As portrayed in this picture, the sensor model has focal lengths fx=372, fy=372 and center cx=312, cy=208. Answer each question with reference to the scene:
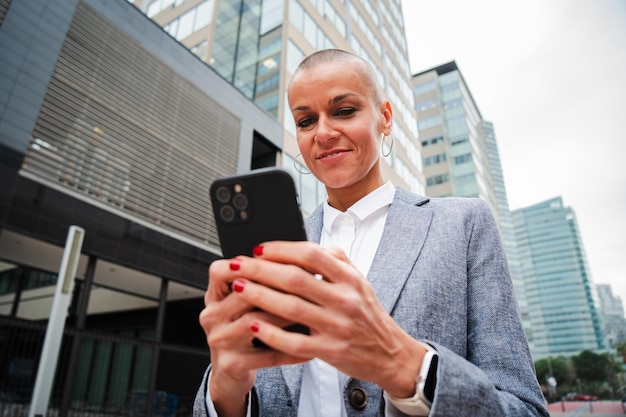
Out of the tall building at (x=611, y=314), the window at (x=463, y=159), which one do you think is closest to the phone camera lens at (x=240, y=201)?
the window at (x=463, y=159)

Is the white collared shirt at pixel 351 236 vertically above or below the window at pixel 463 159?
below

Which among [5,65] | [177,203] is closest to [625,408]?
[177,203]

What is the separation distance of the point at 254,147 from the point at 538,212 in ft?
492

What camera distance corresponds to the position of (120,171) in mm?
11039

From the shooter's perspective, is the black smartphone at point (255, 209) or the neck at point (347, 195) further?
the neck at point (347, 195)

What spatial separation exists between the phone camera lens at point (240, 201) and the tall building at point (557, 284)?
5382 inches

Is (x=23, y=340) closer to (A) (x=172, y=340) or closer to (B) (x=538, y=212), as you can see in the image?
(A) (x=172, y=340)

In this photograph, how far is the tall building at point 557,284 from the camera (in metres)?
118

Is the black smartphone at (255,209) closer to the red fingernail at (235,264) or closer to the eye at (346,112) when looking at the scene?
the red fingernail at (235,264)

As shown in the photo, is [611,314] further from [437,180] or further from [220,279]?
[220,279]

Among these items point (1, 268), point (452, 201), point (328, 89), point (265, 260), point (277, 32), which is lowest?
point (265, 260)

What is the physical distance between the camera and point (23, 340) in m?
9.17

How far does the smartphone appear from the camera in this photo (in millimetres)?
883

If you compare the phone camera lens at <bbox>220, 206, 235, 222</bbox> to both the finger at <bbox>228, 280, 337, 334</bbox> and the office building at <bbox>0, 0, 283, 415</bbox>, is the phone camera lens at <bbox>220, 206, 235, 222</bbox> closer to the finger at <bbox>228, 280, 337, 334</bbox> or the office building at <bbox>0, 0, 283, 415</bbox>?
the finger at <bbox>228, 280, 337, 334</bbox>
